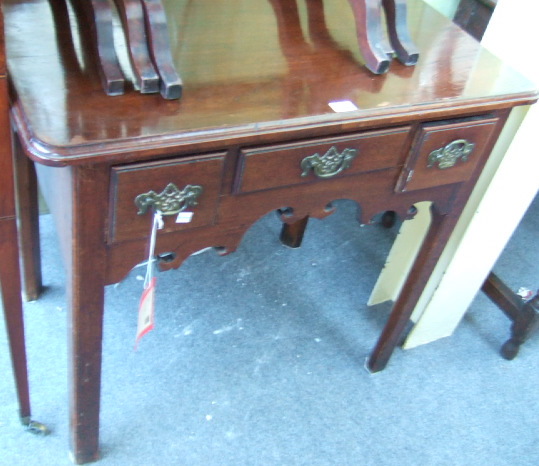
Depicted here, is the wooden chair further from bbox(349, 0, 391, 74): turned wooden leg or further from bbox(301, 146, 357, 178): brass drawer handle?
bbox(349, 0, 391, 74): turned wooden leg

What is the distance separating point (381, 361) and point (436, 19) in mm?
689

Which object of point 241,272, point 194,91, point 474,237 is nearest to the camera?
point 194,91

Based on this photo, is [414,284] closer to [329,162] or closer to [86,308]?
[329,162]

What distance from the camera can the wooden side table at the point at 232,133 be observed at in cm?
75

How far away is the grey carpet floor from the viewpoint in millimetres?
1218

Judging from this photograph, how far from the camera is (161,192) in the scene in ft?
2.60

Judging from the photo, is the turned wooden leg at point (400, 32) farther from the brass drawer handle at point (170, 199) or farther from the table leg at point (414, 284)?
the brass drawer handle at point (170, 199)

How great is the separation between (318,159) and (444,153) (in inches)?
8.8

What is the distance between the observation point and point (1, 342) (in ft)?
4.31

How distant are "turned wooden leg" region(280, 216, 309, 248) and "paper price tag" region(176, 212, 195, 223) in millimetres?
756

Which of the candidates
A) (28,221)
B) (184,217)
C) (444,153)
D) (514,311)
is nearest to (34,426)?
(28,221)

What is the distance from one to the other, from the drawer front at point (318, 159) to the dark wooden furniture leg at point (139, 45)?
14cm

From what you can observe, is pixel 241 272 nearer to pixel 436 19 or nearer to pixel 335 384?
pixel 335 384

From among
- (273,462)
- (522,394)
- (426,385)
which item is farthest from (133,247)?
(522,394)
